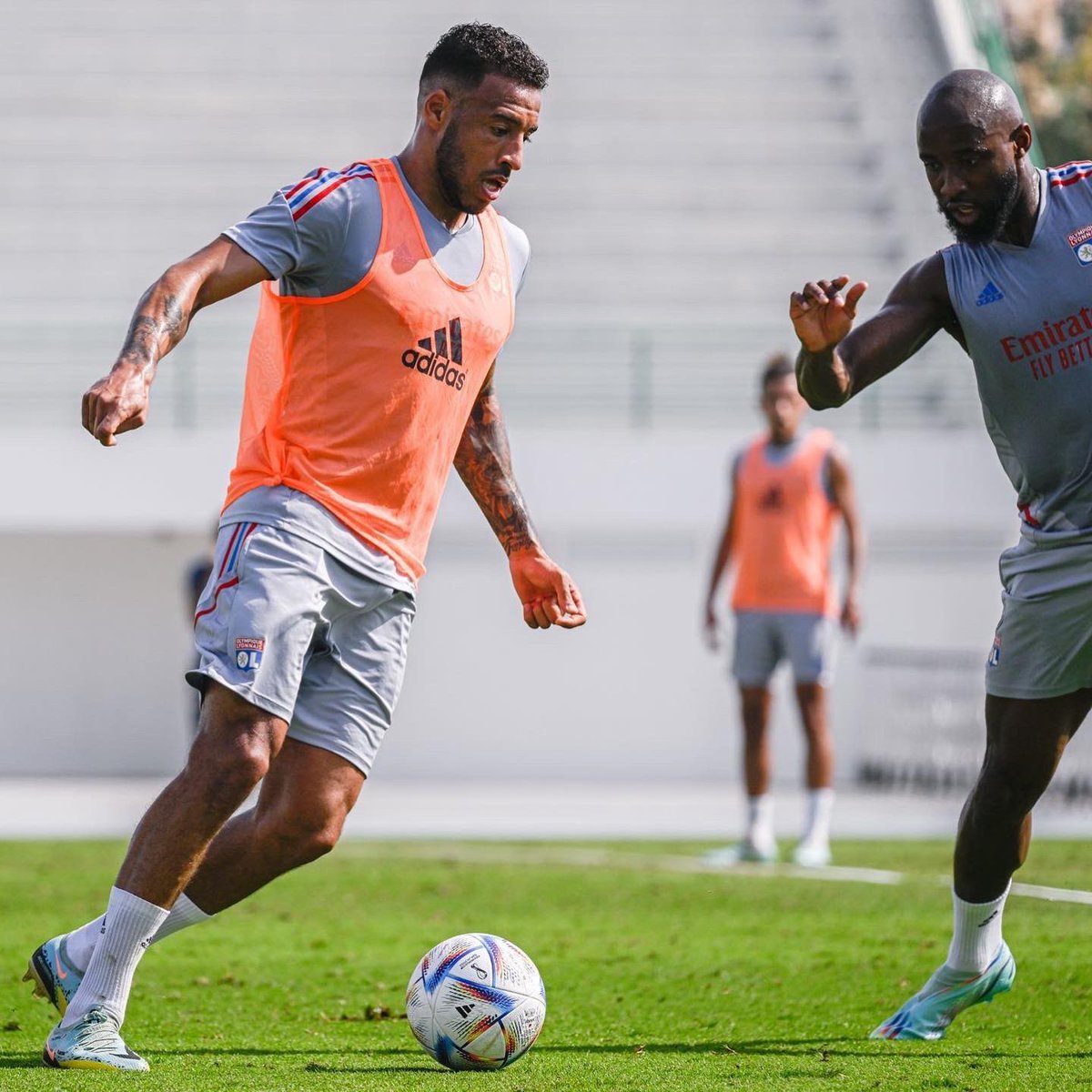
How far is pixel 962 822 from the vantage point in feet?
16.4

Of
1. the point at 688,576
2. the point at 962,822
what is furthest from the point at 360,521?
the point at 688,576

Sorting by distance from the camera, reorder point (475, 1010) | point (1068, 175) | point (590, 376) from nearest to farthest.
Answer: point (475, 1010) → point (1068, 175) → point (590, 376)

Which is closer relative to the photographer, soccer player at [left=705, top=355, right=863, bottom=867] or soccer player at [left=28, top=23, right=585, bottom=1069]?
soccer player at [left=28, top=23, right=585, bottom=1069]

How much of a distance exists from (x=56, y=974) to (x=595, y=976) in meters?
2.20

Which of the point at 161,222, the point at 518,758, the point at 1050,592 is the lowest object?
the point at 518,758

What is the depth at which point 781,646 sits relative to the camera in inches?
413

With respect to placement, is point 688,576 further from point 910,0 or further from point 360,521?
point 360,521

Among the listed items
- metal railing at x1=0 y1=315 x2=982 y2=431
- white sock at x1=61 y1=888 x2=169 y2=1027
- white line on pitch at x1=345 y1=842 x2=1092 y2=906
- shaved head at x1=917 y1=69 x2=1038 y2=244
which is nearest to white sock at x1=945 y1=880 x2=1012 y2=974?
shaved head at x1=917 y1=69 x2=1038 y2=244

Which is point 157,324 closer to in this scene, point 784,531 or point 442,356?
point 442,356

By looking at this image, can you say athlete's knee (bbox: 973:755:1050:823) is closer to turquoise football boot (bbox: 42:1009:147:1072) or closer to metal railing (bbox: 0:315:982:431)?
turquoise football boot (bbox: 42:1009:147:1072)

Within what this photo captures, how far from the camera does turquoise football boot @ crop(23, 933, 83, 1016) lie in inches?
179

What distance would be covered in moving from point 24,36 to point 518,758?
12.4 metres

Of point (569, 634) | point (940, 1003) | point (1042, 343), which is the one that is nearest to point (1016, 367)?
point (1042, 343)

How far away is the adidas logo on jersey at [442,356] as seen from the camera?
472 cm
